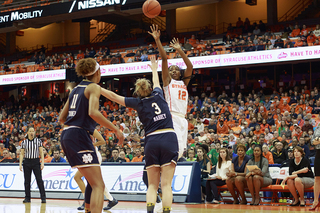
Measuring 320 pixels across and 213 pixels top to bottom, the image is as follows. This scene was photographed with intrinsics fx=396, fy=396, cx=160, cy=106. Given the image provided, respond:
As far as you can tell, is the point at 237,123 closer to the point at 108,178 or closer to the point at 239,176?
the point at 239,176

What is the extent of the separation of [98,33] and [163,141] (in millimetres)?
32218

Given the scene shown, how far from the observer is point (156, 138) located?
521 cm

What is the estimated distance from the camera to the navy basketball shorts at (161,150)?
5.19 metres

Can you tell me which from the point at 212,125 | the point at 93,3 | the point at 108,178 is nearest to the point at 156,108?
the point at 108,178

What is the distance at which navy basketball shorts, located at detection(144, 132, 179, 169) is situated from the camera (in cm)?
519

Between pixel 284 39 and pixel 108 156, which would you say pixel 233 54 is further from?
pixel 108 156

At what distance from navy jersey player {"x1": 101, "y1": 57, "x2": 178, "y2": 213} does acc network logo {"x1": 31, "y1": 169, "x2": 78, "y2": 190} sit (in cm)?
712

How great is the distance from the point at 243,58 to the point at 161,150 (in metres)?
16.0

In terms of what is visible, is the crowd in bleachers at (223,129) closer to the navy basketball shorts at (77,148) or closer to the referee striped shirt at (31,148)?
the referee striped shirt at (31,148)

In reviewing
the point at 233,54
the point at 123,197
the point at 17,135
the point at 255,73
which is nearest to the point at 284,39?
the point at 233,54

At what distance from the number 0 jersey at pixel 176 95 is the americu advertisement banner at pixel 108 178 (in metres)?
4.50

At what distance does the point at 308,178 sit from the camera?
9406mm

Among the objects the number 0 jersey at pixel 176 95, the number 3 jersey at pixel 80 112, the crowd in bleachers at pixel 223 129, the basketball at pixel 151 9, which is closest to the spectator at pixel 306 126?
the crowd in bleachers at pixel 223 129

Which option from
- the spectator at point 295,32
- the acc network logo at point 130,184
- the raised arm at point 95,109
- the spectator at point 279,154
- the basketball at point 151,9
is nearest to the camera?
the raised arm at point 95,109
